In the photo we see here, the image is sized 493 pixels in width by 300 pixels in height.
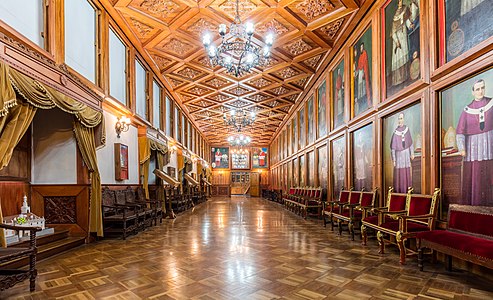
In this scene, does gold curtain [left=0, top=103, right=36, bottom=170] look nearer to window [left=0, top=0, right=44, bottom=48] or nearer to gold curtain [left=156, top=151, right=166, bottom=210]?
window [left=0, top=0, right=44, bottom=48]

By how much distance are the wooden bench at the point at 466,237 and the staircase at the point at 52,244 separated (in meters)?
4.70

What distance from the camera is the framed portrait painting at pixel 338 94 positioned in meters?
7.85

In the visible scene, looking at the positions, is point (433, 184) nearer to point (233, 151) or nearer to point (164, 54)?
point (164, 54)

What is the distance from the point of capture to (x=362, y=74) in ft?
21.1

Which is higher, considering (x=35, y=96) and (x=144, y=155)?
(x=35, y=96)

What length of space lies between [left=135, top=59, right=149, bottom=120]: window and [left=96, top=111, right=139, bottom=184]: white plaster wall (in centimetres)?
80

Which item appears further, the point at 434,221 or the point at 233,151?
the point at 233,151

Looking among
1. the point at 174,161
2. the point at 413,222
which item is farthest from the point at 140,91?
the point at 413,222

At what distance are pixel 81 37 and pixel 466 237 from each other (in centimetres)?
639

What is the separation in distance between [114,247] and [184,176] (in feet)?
31.6

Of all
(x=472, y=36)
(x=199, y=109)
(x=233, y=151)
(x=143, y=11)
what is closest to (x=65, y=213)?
(x=143, y=11)

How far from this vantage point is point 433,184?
12.9 feet

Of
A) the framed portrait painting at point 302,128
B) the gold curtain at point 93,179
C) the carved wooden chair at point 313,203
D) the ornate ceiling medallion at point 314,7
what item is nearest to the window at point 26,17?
the gold curtain at point 93,179

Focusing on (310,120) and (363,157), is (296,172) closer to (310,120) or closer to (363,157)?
(310,120)
